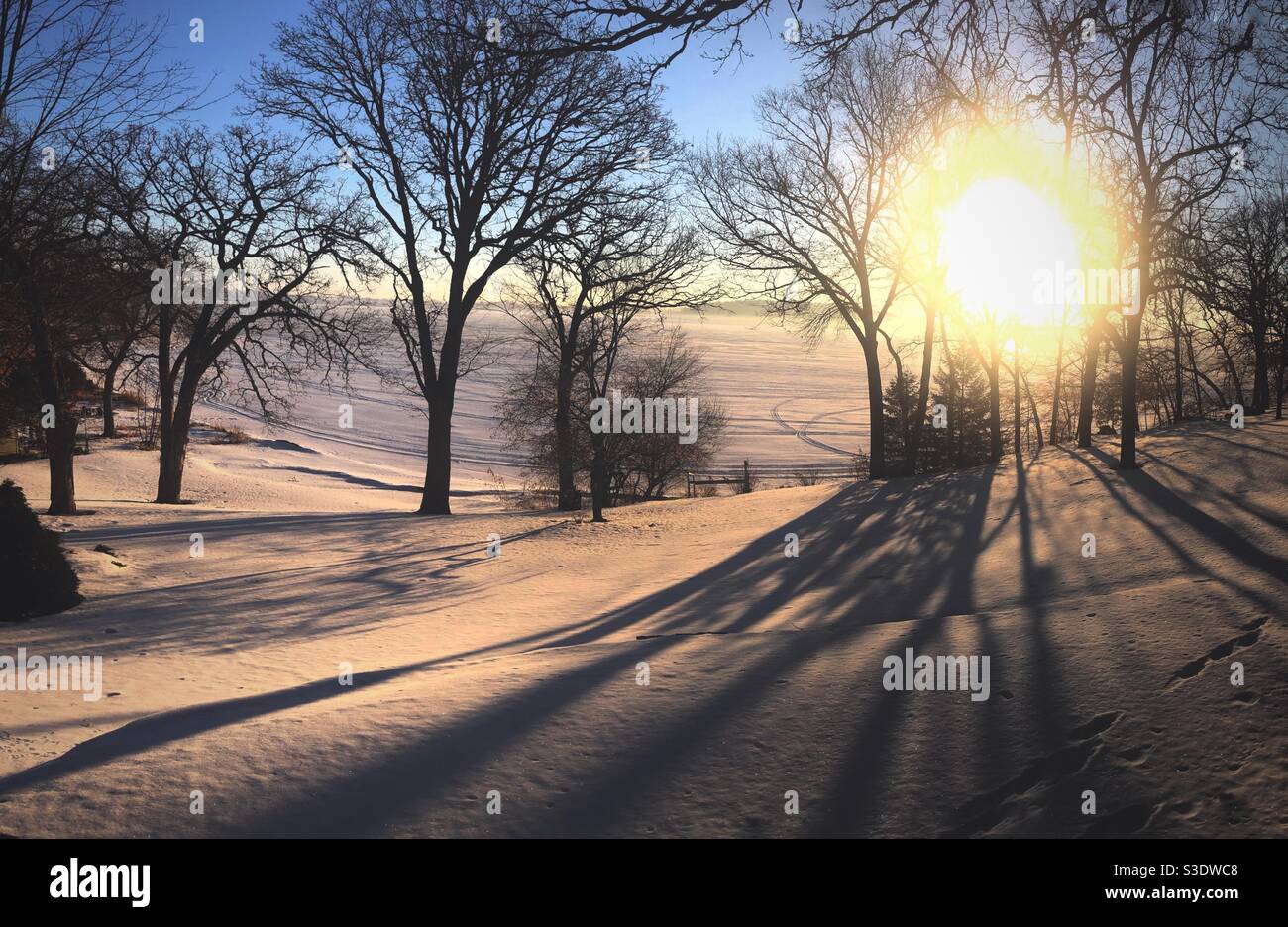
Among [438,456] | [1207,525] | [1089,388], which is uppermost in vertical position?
[1089,388]

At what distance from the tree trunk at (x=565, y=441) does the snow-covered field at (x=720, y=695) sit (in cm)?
1079

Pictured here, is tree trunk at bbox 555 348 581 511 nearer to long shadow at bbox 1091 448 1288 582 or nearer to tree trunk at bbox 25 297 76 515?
tree trunk at bbox 25 297 76 515

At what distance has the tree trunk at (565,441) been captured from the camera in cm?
2550

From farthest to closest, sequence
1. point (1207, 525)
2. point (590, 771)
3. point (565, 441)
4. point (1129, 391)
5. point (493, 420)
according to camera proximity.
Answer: point (493, 420) < point (565, 441) < point (1129, 391) < point (1207, 525) < point (590, 771)

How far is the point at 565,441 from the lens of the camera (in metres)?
25.4

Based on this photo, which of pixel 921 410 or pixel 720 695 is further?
pixel 921 410

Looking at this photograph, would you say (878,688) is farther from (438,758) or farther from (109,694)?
(109,694)

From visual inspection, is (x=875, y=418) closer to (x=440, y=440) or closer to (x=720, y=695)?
(x=440, y=440)

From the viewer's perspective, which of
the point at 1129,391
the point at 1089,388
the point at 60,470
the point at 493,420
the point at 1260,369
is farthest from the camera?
the point at 493,420

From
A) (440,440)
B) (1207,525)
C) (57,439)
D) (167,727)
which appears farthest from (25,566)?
(1207,525)

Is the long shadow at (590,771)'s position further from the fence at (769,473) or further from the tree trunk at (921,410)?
the fence at (769,473)

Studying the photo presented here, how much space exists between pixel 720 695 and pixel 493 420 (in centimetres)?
7260

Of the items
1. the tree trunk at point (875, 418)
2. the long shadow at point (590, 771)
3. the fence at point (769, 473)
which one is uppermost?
the tree trunk at point (875, 418)

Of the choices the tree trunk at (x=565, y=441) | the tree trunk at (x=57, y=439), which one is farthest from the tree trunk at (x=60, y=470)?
the tree trunk at (x=565, y=441)
